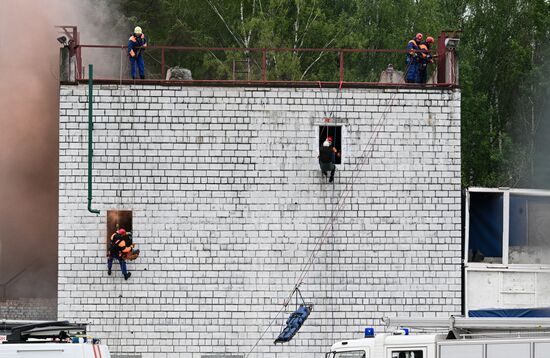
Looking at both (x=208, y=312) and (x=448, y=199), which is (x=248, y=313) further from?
(x=448, y=199)

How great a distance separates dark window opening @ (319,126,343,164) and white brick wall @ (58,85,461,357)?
0.49ft

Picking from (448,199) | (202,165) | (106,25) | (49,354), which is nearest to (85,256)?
(202,165)

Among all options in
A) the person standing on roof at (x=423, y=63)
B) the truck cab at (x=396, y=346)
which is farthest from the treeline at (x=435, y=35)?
the truck cab at (x=396, y=346)

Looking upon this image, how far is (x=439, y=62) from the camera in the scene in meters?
34.1

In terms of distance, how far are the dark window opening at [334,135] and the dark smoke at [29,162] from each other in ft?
22.5

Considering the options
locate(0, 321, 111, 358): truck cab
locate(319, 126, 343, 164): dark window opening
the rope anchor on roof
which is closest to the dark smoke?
locate(319, 126, 343, 164): dark window opening

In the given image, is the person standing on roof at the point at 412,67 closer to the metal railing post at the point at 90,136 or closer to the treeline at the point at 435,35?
the metal railing post at the point at 90,136

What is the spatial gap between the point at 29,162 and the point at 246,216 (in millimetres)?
6646

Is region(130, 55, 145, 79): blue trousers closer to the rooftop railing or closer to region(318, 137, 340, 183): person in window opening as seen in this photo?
region(318, 137, 340, 183): person in window opening

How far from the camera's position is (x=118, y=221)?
106 feet

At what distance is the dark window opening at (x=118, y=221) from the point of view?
106ft

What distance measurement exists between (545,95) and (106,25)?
15417 mm

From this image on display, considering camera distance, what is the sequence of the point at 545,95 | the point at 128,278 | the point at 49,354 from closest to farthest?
the point at 49,354, the point at 128,278, the point at 545,95

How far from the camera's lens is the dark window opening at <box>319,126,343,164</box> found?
32.7 metres
